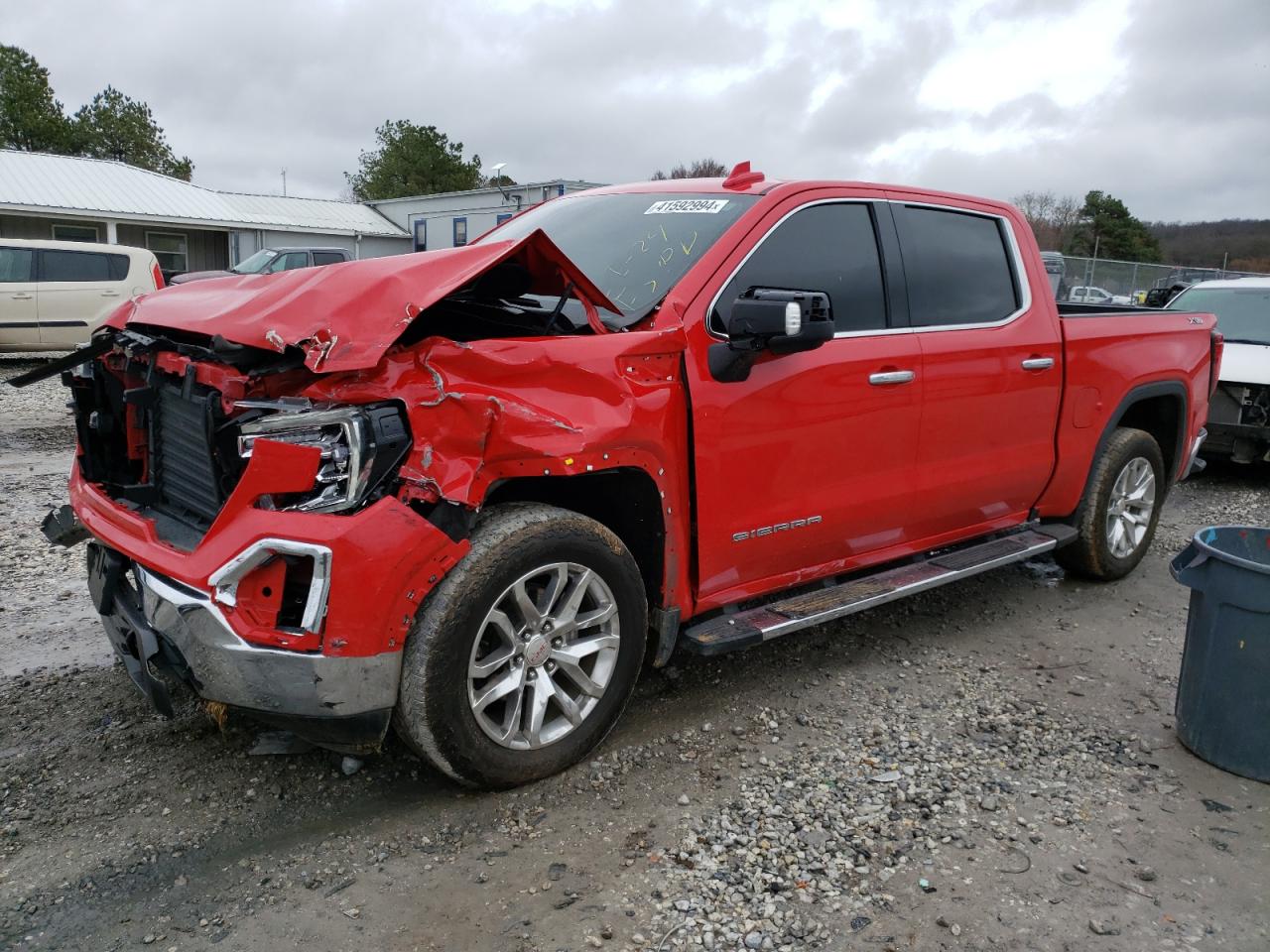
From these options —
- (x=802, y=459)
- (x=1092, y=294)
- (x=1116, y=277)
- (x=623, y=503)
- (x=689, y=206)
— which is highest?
(x=1116, y=277)

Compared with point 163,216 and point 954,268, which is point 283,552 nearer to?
point 954,268

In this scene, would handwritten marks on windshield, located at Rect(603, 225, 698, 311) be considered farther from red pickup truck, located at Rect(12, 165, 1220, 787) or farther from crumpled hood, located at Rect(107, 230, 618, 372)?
crumpled hood, located at Rect(107, 230, 618, 372)

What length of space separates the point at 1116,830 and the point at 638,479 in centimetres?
189

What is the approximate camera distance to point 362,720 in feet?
8.75

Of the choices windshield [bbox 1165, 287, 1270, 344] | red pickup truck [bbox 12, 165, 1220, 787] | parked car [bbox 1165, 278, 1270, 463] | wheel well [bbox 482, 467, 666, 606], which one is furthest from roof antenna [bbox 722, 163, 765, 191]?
windshield [bbox 1165, 287, 1270, 344]

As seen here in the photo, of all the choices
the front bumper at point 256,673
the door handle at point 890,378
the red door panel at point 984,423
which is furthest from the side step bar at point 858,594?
the front bumper at point 256,673

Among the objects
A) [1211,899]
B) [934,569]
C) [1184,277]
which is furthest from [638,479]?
[1184,277]

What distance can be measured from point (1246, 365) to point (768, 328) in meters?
7.17

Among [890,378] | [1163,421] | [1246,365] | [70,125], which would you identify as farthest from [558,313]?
[70,125]

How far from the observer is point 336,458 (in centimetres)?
264

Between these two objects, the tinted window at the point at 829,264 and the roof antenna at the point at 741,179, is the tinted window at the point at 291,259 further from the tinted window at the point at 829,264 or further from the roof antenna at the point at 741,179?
the tinted window at the point at 829,264

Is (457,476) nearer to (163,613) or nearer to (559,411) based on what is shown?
(559,411)

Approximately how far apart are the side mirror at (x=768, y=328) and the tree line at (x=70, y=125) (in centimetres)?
3963

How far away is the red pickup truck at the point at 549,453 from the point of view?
2.61 metres
